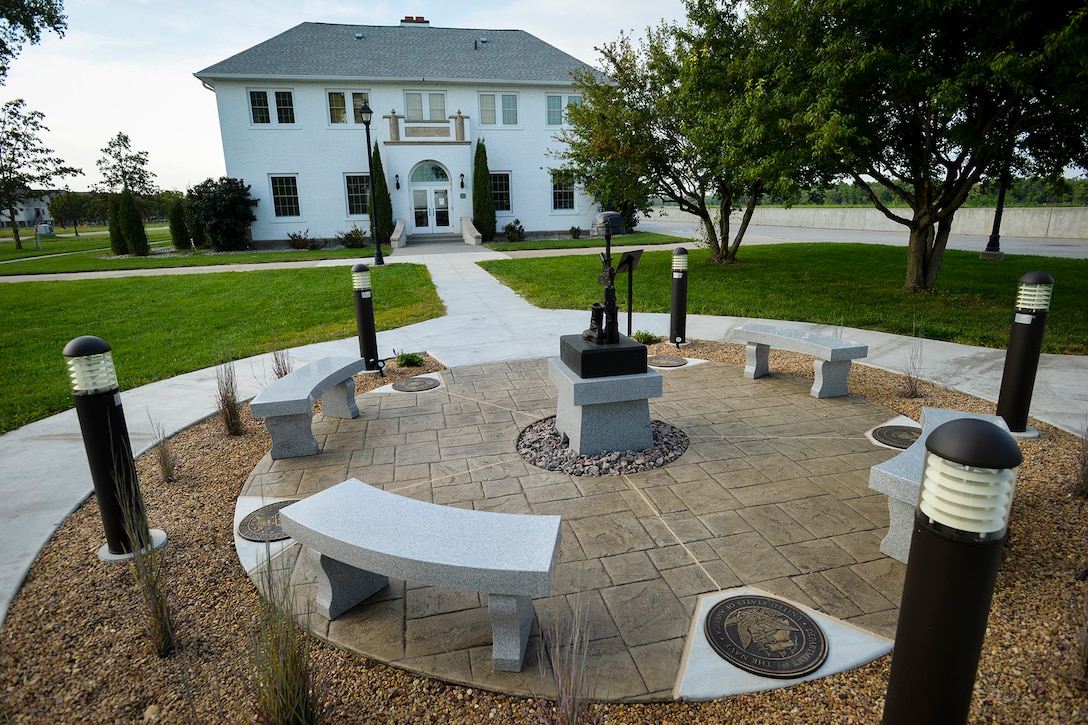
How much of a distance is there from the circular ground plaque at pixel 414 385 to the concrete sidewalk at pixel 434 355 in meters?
0.75

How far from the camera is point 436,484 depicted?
14.9 ft

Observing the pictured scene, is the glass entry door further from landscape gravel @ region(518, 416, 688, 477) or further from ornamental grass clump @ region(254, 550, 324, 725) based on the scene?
ornamental grass clump @ region(254, 550, 324, 725)

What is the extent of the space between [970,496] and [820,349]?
192 inches

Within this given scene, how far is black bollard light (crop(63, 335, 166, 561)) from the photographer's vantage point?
3414 mm

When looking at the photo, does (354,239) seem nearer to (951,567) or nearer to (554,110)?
(554,110)

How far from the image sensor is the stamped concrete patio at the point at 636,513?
291cm

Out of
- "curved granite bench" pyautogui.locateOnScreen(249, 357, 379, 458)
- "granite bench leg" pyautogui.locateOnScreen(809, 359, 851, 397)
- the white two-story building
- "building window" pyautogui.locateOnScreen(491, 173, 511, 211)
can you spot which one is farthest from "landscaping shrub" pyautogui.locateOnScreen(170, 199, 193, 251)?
"granite bench leg" pyautogui.locateOnScreen(809, 359, 851, 397)

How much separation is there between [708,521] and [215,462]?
4148 millimetres

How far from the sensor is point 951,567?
5.32ft

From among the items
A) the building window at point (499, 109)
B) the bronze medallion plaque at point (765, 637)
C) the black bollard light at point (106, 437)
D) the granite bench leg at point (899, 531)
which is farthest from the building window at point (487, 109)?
the bronze medallion plaque at point (765, 637)

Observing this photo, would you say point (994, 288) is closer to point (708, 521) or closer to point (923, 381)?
point (923, 381)

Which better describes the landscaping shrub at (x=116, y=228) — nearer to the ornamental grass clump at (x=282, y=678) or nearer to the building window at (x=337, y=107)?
the building window at (x=337, y=107)

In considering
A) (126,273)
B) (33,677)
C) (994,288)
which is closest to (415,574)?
(33,677)

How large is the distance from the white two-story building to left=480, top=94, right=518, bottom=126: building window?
1.9 inches
